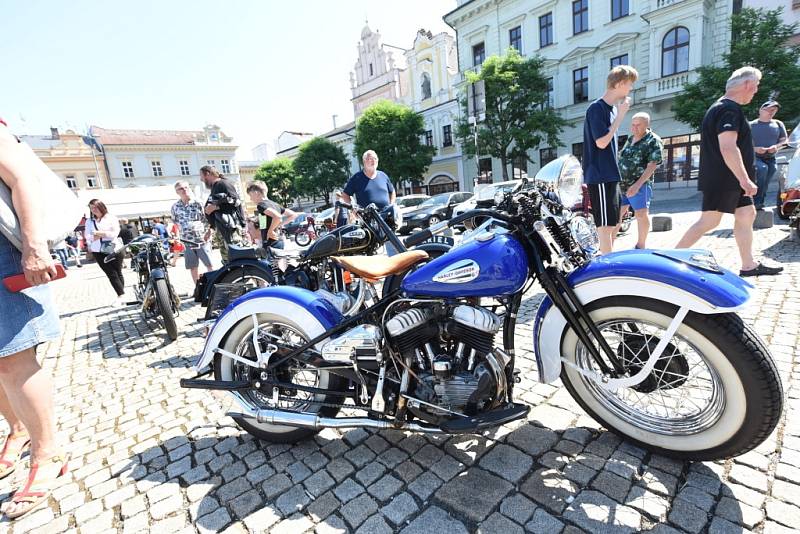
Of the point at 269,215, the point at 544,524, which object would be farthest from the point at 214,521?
the point at 269,215

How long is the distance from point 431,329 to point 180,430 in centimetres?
188

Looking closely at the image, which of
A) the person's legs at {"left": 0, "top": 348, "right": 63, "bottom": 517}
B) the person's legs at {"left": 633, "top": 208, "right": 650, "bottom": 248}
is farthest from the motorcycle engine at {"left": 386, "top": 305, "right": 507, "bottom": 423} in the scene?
the person's legs at {"left": 633, "top": 208, "right": 650, "bottom": 248}

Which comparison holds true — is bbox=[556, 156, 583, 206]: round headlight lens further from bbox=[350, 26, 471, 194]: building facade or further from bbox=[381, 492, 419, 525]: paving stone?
bbox=[350, 26, 471, 194]: building facade

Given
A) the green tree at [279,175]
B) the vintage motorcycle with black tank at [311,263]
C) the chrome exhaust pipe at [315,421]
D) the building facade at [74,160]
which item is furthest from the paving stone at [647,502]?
the building facade at [74,160]

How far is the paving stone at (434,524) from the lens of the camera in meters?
1.61

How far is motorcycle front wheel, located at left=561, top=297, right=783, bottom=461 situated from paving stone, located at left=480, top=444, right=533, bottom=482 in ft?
1.38

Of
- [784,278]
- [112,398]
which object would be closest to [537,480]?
[112,398]

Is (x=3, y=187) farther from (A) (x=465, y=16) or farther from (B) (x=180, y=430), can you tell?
(A) (x=465, y=16)

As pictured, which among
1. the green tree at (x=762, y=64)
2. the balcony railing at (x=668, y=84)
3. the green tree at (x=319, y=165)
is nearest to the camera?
the green tree at (x=762, y=64)

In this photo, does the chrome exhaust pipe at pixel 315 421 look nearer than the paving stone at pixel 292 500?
No

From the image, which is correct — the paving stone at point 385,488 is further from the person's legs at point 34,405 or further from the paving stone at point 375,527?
the person's legs at point 34,405

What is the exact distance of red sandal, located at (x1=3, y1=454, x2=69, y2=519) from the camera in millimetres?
1885

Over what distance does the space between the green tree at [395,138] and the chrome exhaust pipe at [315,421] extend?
101 ft

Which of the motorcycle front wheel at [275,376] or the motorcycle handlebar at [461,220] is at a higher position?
the motorcycle handlebar at [461,220]
